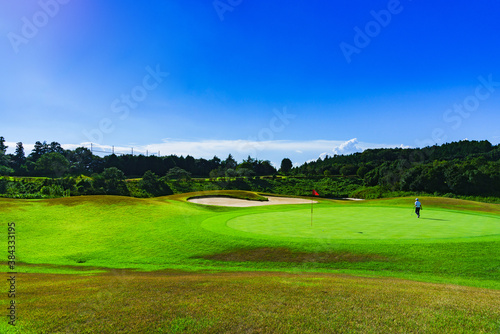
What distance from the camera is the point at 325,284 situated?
8461 mm

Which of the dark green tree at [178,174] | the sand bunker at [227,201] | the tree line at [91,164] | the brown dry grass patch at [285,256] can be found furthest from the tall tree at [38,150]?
the brown dry grass patch at [285,256]

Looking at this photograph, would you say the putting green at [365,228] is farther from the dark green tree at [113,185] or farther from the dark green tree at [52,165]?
the dark green tree at [52,165]

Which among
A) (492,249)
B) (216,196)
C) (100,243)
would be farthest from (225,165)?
(492,249)

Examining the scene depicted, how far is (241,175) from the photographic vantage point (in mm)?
78438

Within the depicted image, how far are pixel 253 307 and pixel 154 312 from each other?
87.5 inches

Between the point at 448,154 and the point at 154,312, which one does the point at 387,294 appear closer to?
the point at 154,312

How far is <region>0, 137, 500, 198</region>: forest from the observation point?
48.7 metres

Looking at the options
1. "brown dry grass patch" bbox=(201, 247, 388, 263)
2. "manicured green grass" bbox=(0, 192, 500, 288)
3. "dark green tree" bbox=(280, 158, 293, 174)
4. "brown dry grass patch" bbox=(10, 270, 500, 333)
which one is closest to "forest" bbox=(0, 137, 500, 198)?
"dark green tree" bbox=(280, 158, 293, 174)

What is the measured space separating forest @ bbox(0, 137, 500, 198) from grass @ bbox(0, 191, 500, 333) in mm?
26590

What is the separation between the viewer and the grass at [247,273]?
19.1 ft

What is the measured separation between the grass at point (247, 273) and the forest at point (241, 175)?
26.6 m

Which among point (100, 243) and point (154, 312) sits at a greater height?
point (154, 312)

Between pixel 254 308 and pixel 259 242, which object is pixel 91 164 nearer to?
pixel 259 242

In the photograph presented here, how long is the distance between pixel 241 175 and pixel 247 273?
222ft
